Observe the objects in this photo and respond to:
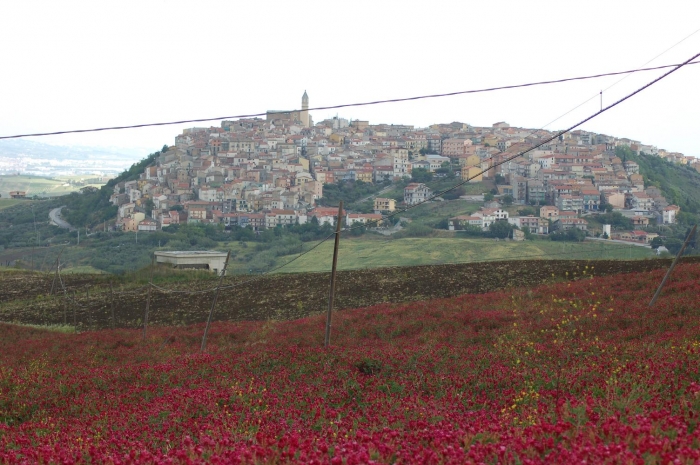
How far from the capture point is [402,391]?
34.4 feet

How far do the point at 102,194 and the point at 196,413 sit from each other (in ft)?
442

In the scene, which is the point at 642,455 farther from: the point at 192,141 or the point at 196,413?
the point at 192,141

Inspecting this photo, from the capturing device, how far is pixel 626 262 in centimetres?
2900

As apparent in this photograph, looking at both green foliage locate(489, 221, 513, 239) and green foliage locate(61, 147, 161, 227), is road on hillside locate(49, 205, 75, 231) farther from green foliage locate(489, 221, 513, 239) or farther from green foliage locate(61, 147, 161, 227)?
green foliage locate(489, 221, 513, 239)

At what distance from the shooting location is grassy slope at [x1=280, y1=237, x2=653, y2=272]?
65562 mm

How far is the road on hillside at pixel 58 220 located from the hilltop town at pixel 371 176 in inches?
318

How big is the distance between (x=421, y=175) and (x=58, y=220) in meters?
63.6

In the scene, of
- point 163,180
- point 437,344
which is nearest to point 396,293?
point 437,344

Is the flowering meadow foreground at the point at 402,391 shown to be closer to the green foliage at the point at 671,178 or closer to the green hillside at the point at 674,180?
the green hillside at the point at 674,180

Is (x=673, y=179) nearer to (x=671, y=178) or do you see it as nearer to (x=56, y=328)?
(x=671, y=178)

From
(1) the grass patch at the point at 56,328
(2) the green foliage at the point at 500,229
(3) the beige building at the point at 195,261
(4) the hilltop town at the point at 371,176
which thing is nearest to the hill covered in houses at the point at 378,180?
(4) the hilltop town at the point at 371,176

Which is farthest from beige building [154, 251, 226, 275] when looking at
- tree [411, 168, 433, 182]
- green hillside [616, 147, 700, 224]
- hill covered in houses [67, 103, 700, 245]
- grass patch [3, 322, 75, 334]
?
tree [411, 168, 433, 182]

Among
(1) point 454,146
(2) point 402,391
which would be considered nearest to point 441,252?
(2) point 402,391

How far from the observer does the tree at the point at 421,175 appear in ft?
451
